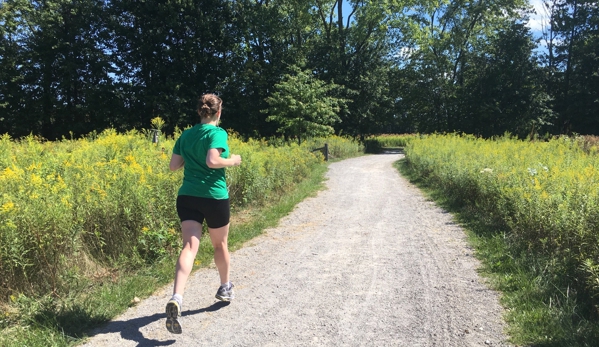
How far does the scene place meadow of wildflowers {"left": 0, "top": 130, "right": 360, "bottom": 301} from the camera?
3674mm

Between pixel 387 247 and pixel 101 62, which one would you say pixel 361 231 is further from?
pixel 101 62

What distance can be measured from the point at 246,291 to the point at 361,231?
313 cm

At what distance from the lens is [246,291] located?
14.2 feet

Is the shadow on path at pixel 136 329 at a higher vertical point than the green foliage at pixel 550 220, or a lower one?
lower

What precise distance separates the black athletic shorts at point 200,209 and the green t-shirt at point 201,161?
0.04 meters

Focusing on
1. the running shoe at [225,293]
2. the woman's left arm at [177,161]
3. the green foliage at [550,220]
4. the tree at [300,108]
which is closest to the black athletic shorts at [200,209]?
the woman's left arm at [177,161]

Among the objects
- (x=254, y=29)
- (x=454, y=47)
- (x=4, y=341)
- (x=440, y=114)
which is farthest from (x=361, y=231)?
(x=454, y=47)

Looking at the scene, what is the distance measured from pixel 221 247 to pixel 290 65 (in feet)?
93.6

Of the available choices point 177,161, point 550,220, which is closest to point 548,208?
point 550,220

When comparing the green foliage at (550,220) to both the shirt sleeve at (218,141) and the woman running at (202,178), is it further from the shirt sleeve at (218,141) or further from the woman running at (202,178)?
the shirt sleeve at (218,141)

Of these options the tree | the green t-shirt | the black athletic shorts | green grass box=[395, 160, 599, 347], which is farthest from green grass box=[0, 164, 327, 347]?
the tree

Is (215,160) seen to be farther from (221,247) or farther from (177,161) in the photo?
(221,247)

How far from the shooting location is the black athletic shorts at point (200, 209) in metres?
3.50

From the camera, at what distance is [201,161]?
11.5 ft
